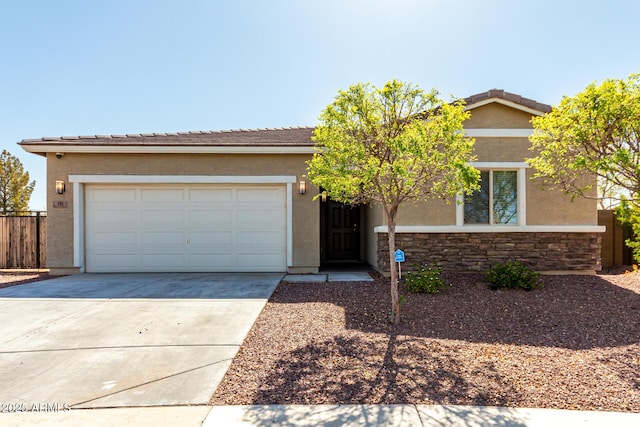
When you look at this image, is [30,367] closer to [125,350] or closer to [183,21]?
[125,350]

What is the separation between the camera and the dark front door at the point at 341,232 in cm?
1131

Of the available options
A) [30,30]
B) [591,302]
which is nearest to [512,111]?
[591,302]

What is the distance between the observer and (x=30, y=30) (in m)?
8.70

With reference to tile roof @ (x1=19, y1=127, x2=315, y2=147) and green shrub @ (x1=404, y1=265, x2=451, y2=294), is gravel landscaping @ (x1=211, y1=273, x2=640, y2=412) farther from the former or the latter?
tile roof @ (x1=19, y1=127, x2=315, y2=147)

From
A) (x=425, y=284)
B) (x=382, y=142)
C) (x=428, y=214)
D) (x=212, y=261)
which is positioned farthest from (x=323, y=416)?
(x=212, y=261)

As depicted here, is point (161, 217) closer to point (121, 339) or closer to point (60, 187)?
point (60, 187)

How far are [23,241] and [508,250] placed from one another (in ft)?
43.9

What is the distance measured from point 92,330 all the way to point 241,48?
793 cm

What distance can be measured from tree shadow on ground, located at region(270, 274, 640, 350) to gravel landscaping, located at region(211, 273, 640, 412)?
2cm

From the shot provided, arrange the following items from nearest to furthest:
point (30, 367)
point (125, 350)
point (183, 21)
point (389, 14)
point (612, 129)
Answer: point (30, 367) → point (125, 350) → point (612, 129) → point (389, 14) → point (183, 21)

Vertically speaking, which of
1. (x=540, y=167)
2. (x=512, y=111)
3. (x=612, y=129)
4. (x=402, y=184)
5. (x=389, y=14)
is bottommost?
(x=402, y=184)

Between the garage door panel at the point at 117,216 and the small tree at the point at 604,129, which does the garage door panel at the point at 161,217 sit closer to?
the garage door panel at the point at 117,216

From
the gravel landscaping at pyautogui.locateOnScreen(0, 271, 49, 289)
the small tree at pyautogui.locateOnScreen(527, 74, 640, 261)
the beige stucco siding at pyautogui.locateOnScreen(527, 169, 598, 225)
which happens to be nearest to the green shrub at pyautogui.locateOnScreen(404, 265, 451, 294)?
the small tree at pyautogui.locateOnScreen(527, 74, 640, 261)

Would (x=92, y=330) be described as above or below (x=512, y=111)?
below
